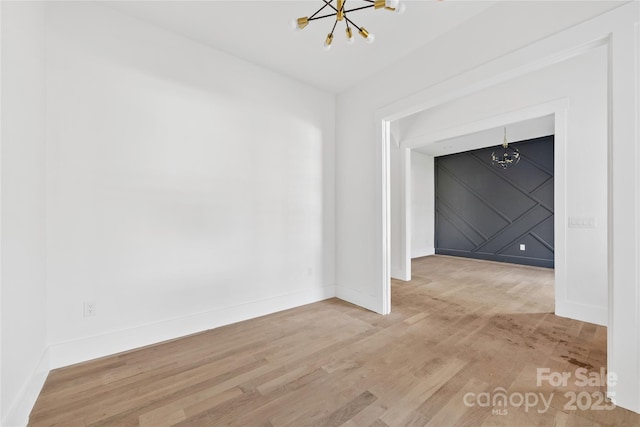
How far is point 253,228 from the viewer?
3006mm

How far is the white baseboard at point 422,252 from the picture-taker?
7266mm

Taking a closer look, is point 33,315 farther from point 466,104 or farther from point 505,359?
point 466,104

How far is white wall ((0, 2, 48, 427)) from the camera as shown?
1353 mm

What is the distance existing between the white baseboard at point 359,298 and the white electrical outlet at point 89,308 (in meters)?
2.66

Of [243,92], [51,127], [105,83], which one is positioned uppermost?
[243,92]

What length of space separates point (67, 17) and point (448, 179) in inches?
312

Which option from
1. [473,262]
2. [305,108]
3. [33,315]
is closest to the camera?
[33,315]

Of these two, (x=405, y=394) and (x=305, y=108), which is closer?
(x=405, y=394)

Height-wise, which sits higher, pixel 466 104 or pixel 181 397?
pixel 466 104

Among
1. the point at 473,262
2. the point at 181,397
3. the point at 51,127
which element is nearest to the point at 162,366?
the point at 181,397

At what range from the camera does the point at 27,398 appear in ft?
5.04

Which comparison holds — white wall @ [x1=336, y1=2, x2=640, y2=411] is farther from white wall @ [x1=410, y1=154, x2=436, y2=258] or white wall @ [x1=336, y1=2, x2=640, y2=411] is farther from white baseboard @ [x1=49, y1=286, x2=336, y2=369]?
white wall @ [x1=410, y1=154, x2=436, y2=258]

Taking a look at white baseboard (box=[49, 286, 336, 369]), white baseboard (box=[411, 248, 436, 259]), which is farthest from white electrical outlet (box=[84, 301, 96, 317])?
white baseboard (box=[411, 248, 436, 259])

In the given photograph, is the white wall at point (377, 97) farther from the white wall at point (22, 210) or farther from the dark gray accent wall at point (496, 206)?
the dark gray accent wall at point (496, 206)
